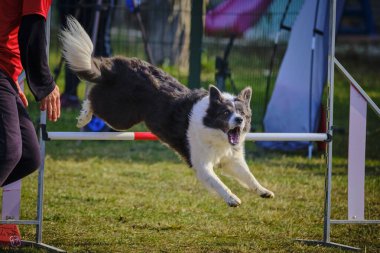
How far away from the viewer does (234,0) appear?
32.5 feet

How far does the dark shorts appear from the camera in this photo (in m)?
3.17

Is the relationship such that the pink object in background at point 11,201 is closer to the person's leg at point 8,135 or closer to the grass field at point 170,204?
the grass field at point 170,204

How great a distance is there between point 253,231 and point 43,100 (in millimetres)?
2455

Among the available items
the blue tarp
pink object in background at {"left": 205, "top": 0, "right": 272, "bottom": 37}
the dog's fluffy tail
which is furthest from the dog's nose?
pink object in background at {"left": 205, "top": 0, "right": 272, "bottom": 37}

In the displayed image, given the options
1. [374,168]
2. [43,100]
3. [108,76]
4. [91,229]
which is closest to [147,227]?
[91,229]

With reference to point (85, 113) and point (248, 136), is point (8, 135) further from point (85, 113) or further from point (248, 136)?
point (85, 113)

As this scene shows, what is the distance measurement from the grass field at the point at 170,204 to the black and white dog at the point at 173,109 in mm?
582

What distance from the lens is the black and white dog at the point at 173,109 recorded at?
15.8 ft

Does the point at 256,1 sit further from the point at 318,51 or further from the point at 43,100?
the point at 43,100

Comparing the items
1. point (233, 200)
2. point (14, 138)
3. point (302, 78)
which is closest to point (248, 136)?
point (233, 200)

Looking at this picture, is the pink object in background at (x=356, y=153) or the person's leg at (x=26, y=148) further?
the pink object in background at (x=356, y=153)

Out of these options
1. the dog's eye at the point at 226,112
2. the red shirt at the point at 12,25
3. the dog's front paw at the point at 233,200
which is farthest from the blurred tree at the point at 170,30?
the red shirt at the point at 12,25

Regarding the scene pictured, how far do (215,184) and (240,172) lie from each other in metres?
0.38

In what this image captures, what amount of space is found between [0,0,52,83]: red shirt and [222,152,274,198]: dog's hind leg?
2.06 meters
